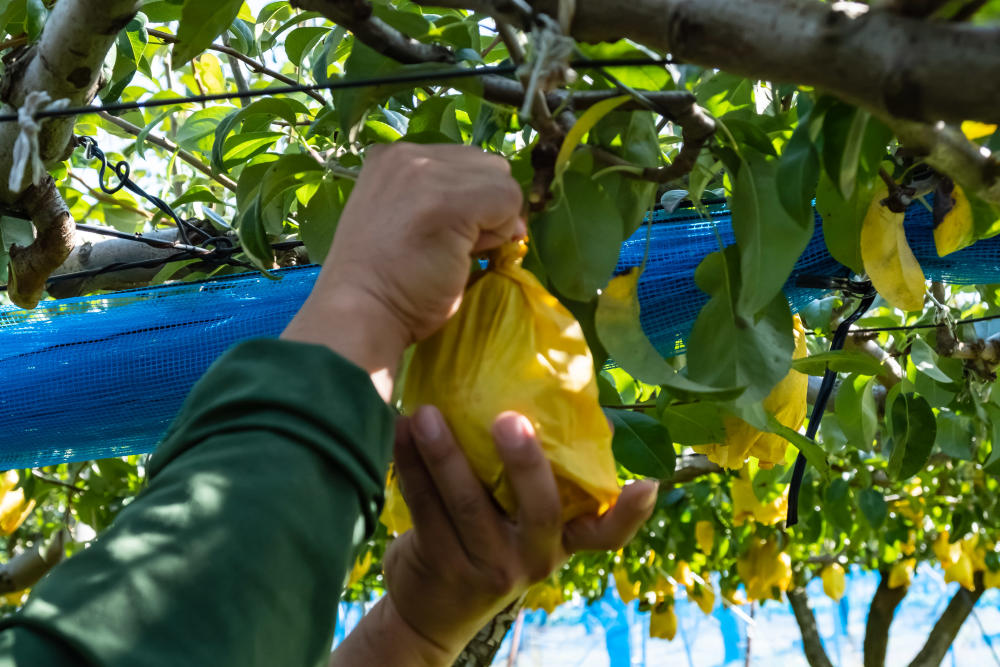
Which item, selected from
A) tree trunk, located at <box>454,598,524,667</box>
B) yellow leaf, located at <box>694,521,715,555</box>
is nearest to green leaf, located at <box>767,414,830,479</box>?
tree trunk, located at <box>454,598,524,667</box>

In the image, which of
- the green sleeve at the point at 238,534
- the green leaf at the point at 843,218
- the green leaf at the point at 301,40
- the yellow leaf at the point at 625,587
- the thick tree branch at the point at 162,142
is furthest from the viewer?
the yellow leaf at the point at 625,587

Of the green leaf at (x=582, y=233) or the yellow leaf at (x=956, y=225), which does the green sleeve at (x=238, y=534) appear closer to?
the green leaf at (x=582, y=233)

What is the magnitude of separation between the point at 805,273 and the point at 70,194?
161 cm

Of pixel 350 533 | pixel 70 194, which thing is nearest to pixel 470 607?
pixel 350 533

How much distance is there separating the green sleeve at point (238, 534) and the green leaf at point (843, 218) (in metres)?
0.45

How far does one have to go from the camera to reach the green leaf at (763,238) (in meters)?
0.60

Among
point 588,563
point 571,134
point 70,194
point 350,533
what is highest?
point 571,134

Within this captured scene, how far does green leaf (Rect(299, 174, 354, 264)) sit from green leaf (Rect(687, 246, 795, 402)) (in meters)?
0.32

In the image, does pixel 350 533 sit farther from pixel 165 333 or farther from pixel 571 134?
pixel 165 333

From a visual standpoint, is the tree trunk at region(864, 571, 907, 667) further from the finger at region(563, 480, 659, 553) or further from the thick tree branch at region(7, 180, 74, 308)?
the finger at region(563, 480, 659, 553)

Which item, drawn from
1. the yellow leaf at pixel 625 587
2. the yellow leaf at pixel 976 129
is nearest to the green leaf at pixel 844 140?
the yellow leaf at pixel 976 129

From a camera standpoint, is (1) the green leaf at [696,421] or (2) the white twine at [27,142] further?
(1) the green leaf at [696,421]

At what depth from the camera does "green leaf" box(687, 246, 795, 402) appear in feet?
2.16

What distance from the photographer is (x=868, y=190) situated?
0.74m
